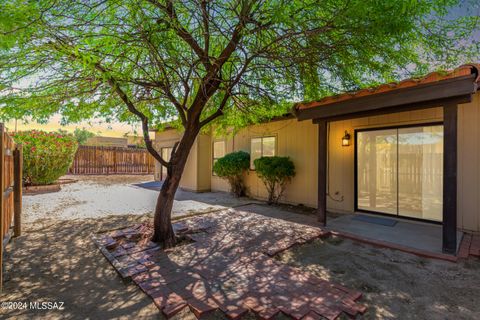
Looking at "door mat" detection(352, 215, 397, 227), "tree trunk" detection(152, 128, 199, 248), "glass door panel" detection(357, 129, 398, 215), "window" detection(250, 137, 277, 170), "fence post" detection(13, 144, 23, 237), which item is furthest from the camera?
"window" detection(250, 137, 277, 170)

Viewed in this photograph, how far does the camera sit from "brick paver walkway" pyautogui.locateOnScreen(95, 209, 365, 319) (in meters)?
2.24

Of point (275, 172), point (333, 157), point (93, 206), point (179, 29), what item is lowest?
point (93, 206)

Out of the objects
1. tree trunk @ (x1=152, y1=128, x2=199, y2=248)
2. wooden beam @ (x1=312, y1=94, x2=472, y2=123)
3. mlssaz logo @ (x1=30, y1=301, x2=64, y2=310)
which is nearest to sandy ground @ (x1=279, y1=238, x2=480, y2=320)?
tree trunk @ (x1=152, y1=128, x2=199, y2=248)

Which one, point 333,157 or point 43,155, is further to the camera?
point 43,155

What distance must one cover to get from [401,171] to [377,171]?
1.54 ft

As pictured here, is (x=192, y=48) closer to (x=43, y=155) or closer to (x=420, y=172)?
(x=420, y=172)

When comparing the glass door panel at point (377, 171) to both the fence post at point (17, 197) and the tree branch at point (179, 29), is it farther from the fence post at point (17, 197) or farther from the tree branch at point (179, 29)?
the fence post at point (17, 197)

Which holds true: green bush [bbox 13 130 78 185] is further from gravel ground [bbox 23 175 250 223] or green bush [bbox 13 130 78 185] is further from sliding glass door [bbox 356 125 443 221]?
sliding glass door [bbox 356 125 443 221]

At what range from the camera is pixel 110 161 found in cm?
1647

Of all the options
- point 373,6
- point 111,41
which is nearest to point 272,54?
point 373,6

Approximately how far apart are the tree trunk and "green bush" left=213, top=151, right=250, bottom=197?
13.3 ft

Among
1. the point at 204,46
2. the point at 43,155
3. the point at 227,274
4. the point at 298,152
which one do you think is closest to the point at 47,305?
the point at 227,274

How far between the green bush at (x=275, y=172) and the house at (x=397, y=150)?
0.80ft

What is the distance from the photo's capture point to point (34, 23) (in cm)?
236
